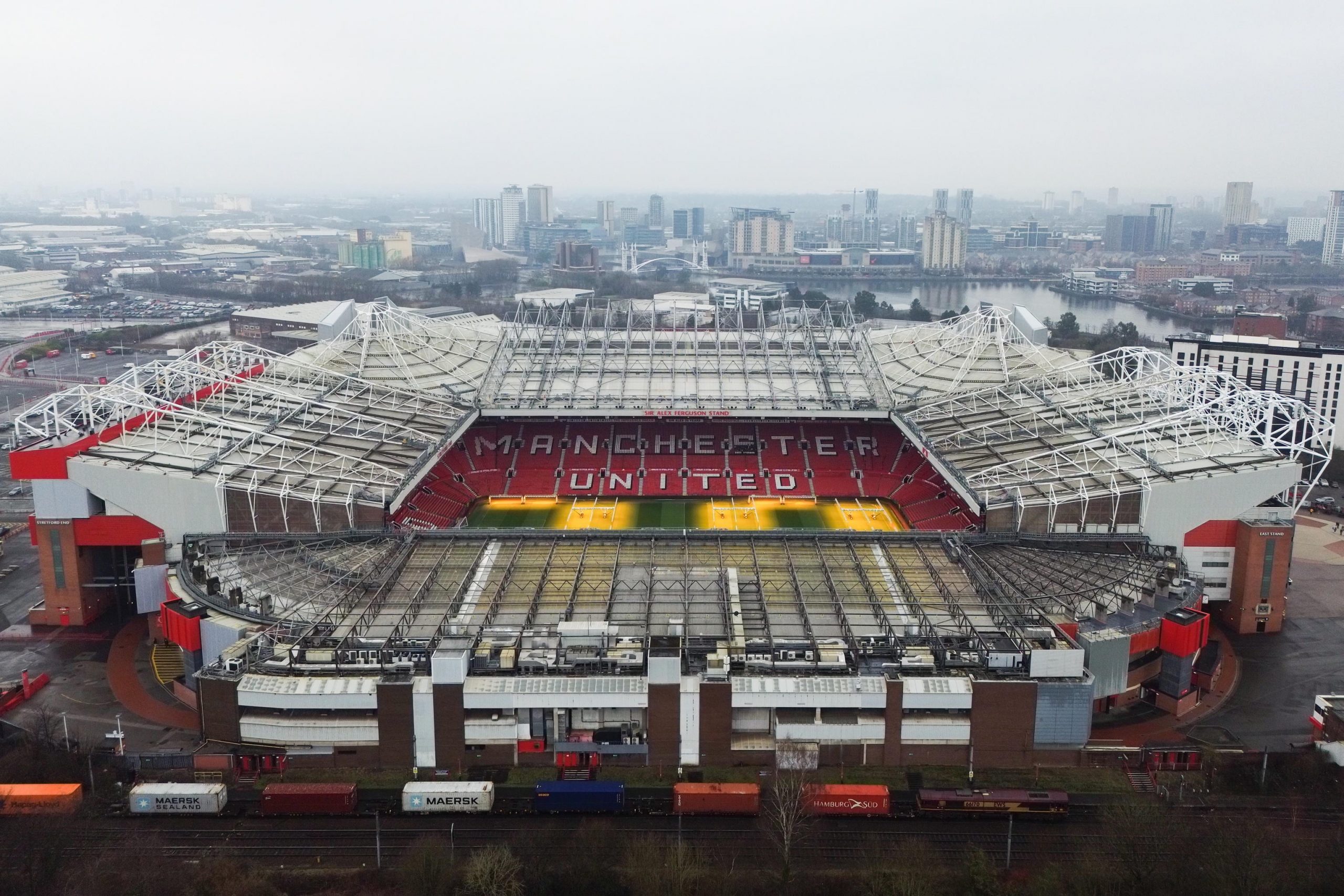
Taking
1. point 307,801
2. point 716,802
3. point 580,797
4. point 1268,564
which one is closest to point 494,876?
point 580,797

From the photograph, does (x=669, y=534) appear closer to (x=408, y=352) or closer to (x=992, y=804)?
(x=992, y=804)

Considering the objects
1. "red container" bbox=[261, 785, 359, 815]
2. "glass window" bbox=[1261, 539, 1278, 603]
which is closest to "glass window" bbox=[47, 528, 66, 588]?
"red container" bbox=[261, 785, 359, 815]

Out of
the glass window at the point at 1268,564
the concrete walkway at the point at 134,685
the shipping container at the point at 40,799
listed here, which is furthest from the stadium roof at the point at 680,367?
the shipping container at the point at 40,799

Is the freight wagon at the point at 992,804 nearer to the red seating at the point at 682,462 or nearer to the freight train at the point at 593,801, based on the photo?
the freight train at the point at 593,801

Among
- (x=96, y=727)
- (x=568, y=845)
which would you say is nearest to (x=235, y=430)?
(x=96, y=727)

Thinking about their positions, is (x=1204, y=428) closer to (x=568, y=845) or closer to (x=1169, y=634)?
(x=1169, y=634)

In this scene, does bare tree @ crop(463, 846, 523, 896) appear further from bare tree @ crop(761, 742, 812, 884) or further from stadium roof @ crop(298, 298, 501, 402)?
stadium roof @ crop(298, 298, 501, 402)
